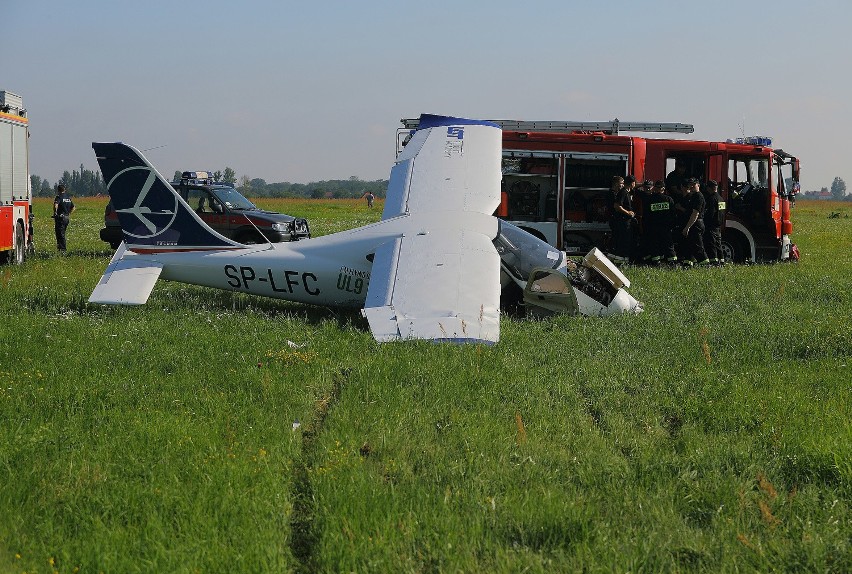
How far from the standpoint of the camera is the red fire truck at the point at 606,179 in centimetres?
1733

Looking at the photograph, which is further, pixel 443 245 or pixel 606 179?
pixel 606 179

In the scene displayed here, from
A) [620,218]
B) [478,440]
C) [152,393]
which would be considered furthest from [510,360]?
[620,218]

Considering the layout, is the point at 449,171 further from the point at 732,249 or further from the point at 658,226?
the point at 732,249

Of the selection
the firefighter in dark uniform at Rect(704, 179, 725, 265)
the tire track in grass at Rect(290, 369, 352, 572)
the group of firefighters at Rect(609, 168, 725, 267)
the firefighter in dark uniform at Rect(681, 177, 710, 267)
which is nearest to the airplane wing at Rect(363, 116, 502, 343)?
the tire track in grass at Rect(290, 369, 352, 572)

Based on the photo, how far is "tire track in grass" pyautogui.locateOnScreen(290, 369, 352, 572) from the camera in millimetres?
4395

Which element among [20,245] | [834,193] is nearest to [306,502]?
[20,245]

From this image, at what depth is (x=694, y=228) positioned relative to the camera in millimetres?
17422

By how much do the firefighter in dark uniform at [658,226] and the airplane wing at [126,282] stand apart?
9841 mm

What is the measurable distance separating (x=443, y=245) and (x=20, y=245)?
36.6 feet

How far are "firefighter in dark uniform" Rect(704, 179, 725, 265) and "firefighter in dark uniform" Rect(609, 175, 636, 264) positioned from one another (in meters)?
1.61

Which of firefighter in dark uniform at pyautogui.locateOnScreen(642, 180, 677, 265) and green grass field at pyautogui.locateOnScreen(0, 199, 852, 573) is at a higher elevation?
firefighter in dark uniform at pyautogui.locateOnScreen(642, 180, 677, 265)

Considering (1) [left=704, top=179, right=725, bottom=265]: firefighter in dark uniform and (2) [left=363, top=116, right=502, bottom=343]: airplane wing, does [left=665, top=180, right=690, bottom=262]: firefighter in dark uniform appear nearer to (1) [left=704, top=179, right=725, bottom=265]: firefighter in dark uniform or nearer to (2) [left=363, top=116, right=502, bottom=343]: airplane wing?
(1) [left=704, top=179, right=725, bottom=265]: firefighter in dark uniform

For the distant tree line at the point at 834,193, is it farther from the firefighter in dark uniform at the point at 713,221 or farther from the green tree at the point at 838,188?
the firefighter in dark uniform at the point at 713,221

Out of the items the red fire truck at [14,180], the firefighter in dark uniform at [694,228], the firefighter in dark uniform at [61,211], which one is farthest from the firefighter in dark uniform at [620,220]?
the firefighter in dark uniform at [61,211]
